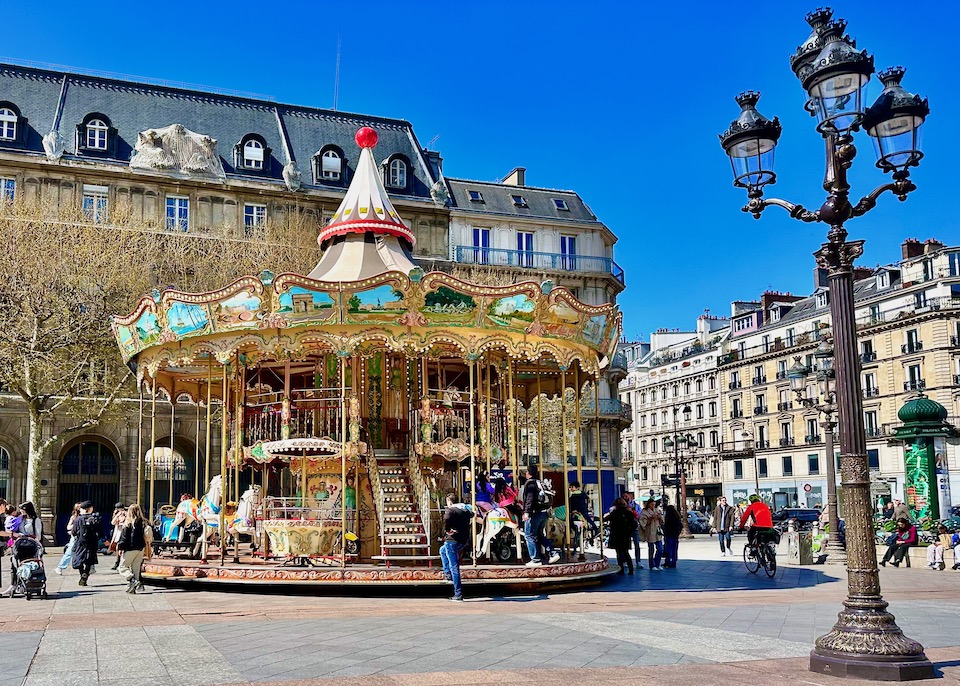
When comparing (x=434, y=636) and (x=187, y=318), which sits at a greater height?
(x=187, y=318)

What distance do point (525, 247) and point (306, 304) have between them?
3285 centimetres

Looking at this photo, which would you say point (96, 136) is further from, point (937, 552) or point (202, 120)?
point (937, 552)

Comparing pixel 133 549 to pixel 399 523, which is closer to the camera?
pixel 133 549

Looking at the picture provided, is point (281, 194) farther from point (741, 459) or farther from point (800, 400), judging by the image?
point (741, 459)

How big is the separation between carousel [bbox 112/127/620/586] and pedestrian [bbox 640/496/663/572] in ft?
5.35

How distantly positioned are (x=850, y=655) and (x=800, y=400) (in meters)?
18.4

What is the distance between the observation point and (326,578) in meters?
14.9

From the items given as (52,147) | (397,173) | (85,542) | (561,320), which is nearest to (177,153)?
(52,147)

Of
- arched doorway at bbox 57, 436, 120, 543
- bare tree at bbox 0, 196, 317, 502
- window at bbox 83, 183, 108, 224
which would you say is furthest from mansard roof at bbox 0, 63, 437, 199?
arched doorway at bbox 57, 436, 120, 543

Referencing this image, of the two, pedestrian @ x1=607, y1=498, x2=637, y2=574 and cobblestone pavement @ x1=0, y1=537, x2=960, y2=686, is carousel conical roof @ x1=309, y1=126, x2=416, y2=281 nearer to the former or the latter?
pedestrian @ x1=607, y1=498, x2=637, y2=574

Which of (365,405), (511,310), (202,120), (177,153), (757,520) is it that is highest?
(202,120)

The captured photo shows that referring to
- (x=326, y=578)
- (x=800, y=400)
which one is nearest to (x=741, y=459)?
(x=800, y=400)

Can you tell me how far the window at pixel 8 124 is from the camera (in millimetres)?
36219

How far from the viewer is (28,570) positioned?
14.1 m
